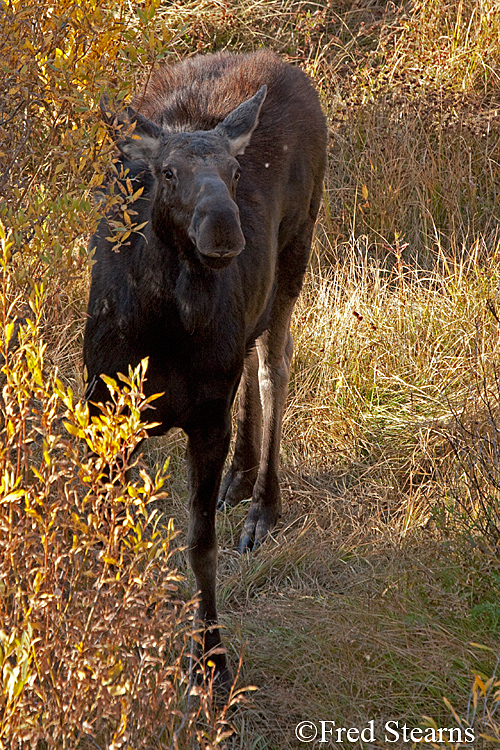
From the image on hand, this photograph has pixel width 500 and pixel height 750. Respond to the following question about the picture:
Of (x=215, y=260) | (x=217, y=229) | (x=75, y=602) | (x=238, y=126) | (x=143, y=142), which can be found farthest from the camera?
(x=238, y=126)

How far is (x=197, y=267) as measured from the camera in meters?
3.72

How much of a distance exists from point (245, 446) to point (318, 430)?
0.49 m

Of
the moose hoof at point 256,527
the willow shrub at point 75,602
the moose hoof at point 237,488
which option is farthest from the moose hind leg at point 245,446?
the willow shrub at point 75,602

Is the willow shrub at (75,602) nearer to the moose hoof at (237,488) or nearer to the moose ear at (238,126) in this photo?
the moose ear at (238,126)

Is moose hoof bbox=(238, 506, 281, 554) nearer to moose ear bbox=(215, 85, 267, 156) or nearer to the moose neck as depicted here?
the moose neck

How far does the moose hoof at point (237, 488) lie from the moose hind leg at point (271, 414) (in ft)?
0.81

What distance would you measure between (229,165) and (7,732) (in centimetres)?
231

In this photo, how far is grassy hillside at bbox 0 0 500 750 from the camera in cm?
254

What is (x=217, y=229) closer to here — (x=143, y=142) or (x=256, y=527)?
(x=143, y=142)

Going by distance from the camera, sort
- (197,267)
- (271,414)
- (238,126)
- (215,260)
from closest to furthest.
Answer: (215,260) < (197,267) < (238,126) < (271,414)

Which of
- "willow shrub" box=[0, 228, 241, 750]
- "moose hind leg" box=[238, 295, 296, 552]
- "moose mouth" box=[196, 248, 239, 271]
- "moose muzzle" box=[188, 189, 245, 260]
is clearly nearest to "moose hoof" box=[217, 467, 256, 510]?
"moose hind leg" box=[238, 295, 296, 552]

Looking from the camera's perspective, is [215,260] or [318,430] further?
[318,430]

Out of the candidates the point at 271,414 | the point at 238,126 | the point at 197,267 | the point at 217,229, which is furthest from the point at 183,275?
the point at 271,414

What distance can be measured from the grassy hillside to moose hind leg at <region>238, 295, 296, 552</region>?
148 mm
